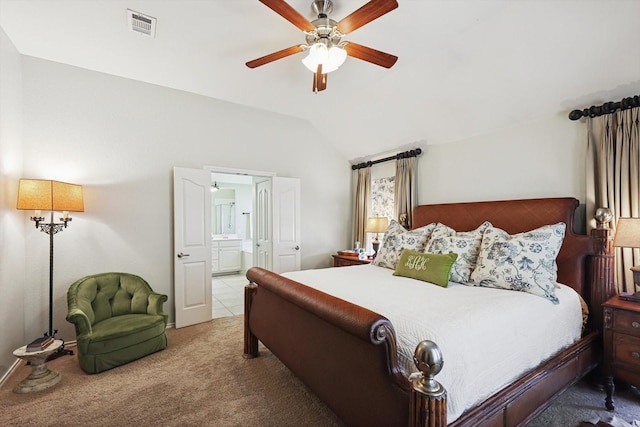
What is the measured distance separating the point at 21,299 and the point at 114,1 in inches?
111

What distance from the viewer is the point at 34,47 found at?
8.82 ft

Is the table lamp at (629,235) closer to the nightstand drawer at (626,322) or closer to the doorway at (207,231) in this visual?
the nightstand drawer at (626,322)

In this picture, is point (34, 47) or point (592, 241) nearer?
point (592, 241)

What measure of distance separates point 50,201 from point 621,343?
4695 millimetres

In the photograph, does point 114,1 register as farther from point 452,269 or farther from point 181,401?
point 452,269

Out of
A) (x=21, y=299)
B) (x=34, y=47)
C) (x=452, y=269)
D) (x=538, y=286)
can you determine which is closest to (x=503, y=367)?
(x=538, y=286)

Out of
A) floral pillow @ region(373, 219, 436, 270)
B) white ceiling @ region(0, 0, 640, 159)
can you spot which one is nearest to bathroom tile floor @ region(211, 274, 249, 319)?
floral pillow @ region(373, 219, 436, 270)

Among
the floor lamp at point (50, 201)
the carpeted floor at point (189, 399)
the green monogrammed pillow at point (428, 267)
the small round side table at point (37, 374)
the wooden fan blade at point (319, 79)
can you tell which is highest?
the wooden fan blade at point (319, 79)

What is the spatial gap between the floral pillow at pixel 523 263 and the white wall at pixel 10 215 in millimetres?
3930

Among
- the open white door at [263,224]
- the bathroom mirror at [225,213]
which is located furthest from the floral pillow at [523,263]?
the bathroom mirror at [225,213]

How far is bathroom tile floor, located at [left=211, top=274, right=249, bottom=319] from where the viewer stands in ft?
13.7

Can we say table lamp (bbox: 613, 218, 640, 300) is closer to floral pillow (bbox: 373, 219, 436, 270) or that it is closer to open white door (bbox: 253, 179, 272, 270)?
floral pillow (bbox: 373, 219, 436, 270)

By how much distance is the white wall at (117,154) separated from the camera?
9.48ft

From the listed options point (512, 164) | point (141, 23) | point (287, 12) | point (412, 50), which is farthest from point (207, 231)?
point (512, 164)
